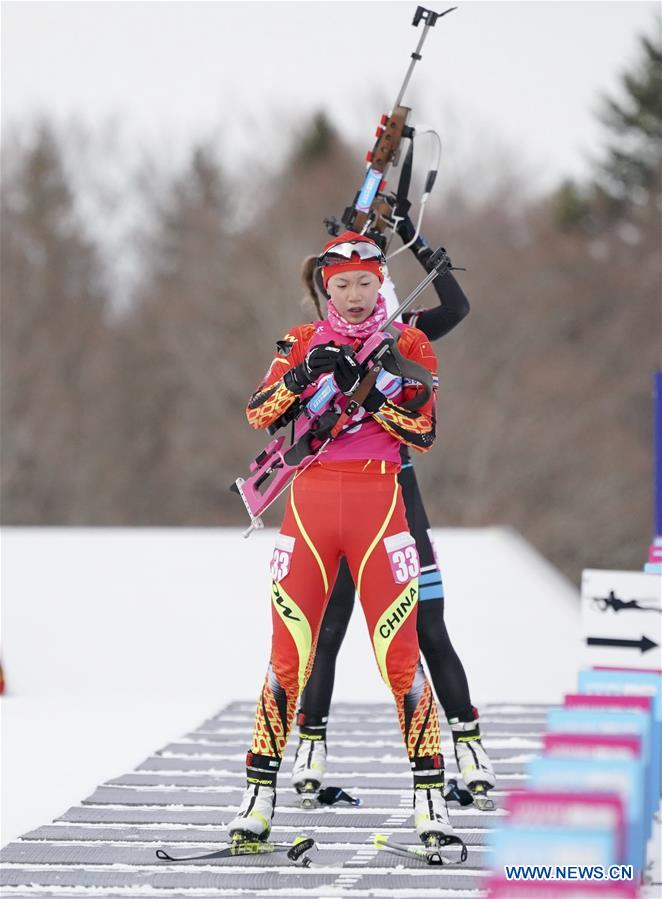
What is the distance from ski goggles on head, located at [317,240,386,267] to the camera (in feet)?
11.7

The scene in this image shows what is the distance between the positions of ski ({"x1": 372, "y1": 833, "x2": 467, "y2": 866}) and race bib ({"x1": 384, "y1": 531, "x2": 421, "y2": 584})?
→ 0.63 meters

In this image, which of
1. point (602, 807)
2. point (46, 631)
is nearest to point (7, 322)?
point (46, 631)

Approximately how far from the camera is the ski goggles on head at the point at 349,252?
3.58 metres

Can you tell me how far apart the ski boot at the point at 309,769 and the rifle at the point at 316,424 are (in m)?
0.91

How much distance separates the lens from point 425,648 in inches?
164

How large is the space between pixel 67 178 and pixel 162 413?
431 cm

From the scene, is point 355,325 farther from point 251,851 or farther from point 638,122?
point 638,122

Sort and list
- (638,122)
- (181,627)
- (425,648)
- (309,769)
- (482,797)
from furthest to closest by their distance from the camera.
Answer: (638,122), (181,627), (309,769), (425,648), (482,797)

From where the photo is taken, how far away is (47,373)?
80.1 ft

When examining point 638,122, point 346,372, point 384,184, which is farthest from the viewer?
point 638,122

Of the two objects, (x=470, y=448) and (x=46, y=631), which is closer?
(x=46, y=631)

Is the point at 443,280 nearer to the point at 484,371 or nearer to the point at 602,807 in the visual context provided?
the point at 602,807

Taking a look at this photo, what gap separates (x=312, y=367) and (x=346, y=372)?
8 centimetres

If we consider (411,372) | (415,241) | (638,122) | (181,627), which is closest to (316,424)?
(411,372)
